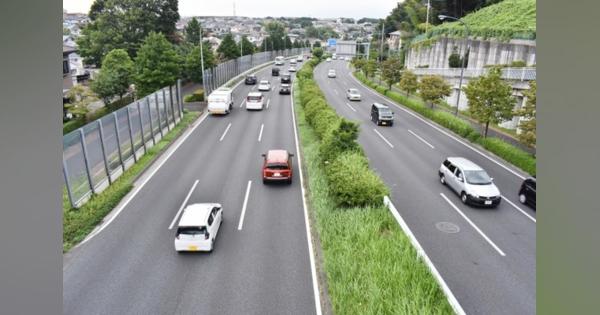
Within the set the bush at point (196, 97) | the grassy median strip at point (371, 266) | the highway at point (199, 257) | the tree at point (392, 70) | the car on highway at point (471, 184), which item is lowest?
the highway at point (199, 257)

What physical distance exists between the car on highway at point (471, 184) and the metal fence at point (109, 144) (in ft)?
57.3

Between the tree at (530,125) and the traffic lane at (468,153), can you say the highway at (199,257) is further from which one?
the tree at (530,125)

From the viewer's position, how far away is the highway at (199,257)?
1106 centimetres

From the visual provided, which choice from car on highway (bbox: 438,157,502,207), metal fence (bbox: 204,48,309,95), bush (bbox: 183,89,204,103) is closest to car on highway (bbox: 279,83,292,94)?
metal fence (bbox: 204,48,309,95)

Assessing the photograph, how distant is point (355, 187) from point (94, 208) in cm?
1130

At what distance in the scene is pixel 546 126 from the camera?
400cm

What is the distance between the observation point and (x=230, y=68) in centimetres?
6122

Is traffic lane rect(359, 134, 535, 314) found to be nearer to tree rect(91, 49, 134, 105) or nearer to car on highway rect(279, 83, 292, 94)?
car on highway rect(279, 83, 292, 94)

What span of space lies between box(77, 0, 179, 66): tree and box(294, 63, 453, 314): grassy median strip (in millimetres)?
59724

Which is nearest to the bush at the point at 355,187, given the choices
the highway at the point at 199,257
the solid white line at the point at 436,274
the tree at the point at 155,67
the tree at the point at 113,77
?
the solid white line at the point at 436,274

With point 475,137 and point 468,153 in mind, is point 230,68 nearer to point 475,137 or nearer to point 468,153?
point 475,137

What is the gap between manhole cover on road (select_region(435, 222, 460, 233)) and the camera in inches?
608

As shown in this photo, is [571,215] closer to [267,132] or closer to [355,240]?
[355,240]

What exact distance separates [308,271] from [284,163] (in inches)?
317
